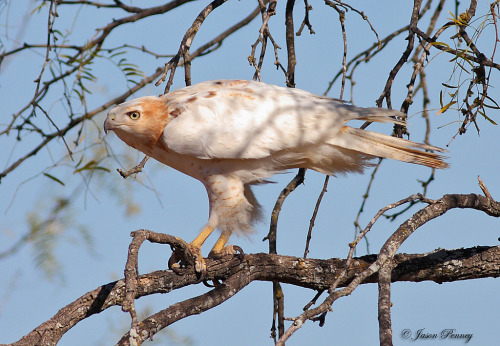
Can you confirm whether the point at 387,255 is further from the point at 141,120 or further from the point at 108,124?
the point at 108,124

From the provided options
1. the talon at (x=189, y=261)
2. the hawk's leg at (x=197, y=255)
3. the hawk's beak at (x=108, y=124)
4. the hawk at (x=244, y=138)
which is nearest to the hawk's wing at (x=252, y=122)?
the hawk at (x=244, y=138)

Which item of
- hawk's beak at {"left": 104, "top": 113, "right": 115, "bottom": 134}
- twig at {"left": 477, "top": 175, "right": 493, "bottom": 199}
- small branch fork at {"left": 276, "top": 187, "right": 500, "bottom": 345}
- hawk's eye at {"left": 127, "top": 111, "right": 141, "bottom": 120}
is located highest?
hawk's eye at {"left": 127, "top": 111, "right": 141, "bottom": 120}

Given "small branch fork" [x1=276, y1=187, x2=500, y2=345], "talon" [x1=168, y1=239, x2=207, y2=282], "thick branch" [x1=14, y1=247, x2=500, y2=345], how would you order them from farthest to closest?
1. "thick branch" [x1=14, y1=247, x2=500, y2=345]
2. "talon" [x1=168, y1=239, x2=207, y2=282]
3. "small branch fork" [x1=276, y1=187, x2=500, y2=345]

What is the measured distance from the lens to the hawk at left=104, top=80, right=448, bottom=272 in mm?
3953

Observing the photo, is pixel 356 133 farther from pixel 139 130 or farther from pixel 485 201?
pixel 139 130

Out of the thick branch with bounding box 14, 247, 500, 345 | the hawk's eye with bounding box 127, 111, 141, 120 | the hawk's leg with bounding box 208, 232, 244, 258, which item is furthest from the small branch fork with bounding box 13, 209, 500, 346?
the hawk's eye with bounding box 127, 111, 141, 120

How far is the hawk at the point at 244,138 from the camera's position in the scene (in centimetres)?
395

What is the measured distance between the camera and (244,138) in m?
3.96

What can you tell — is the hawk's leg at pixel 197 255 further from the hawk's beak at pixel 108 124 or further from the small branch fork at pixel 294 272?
the hawk's beak at pixel 108 124

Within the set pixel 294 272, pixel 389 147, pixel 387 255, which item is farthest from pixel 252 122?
pixel 387 255

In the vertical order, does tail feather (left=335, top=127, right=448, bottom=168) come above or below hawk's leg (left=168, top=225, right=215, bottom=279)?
above

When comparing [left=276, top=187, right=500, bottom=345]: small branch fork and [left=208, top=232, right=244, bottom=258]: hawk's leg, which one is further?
[left=208, top=232, right=244, bottom=258]: hawk's leg

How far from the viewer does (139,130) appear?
4160 millimetres

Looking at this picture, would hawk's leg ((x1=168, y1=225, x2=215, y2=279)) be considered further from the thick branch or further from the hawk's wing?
the hawk's wing
